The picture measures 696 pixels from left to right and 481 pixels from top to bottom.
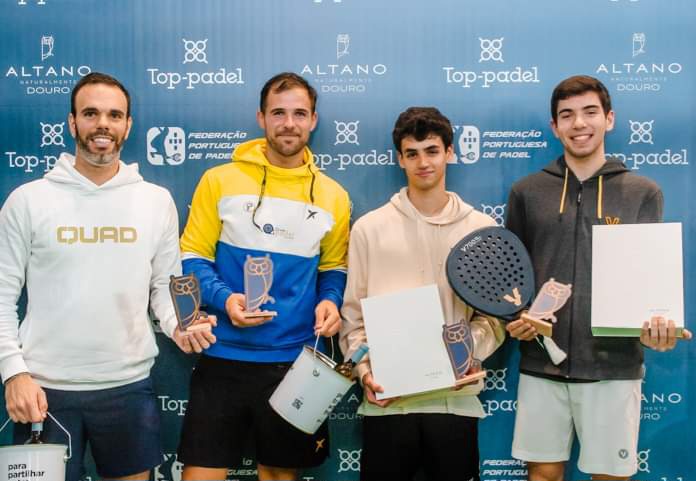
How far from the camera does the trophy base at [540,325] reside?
6.64 ft

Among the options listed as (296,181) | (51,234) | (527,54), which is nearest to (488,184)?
(527,54)

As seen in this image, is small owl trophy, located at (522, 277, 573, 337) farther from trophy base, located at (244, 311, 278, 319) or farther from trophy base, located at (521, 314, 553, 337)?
trophy base, located at (244, 311, 278, 319)

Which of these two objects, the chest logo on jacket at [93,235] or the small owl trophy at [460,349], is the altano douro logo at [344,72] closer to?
the chest logo on jacket at [93,235]

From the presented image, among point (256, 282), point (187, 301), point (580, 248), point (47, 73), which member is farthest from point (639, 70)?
point (47, 73)

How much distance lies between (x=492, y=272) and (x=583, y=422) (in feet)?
1.99

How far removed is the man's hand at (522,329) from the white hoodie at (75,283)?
113 centimetres

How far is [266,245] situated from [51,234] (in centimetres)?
71

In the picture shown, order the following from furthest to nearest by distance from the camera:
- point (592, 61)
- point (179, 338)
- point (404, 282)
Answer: point (592, 61) → point (404, 282) → point (179, 338)

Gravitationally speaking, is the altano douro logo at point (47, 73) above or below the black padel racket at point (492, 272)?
above

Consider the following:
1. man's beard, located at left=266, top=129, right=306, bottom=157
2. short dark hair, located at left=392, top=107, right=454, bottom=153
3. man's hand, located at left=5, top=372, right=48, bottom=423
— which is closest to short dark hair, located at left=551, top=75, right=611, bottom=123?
short dark hair, located at left=392, top=107, right=454, bottom=153

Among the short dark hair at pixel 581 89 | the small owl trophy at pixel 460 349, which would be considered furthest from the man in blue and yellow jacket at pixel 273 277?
the short dark hair at pixel 581 89

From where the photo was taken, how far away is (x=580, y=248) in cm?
222

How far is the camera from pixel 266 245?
2.28m

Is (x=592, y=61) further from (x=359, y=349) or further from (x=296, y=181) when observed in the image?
(x=359, y=349)
